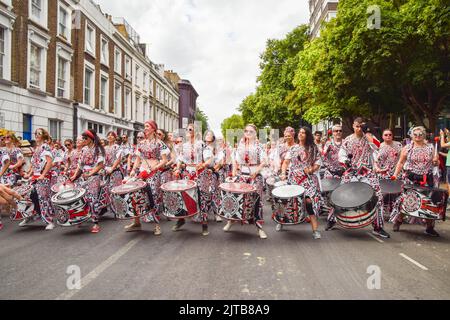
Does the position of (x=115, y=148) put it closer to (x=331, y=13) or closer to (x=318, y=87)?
(x=318, y=87)

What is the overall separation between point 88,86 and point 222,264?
2307 centimetres

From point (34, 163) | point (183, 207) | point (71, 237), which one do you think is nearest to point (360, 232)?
point (183, 207)

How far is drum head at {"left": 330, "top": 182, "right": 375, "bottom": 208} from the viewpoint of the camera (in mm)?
6355

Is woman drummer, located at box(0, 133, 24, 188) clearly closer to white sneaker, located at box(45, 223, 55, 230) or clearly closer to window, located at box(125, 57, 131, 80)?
white sneaker, located at box(45, 223, 55, 230)

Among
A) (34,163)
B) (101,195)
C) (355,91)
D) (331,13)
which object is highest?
(331,13)

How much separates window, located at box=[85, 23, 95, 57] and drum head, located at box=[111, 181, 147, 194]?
20399mm

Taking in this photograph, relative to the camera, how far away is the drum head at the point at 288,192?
20.6 ft

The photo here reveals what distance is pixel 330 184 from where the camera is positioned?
8.48m

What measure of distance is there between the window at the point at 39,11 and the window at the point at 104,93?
27.7ft

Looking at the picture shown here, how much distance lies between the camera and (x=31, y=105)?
17906 millimetres

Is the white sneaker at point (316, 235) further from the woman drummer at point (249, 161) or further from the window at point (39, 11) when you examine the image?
the window at point (39, 11)

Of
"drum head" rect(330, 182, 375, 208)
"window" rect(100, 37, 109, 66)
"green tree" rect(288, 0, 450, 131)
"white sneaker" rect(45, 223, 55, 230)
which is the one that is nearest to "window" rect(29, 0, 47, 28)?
"window" rect(100, 37, 109, 66)

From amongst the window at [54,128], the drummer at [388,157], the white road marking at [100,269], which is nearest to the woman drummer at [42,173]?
the white road marking at [100,269]
